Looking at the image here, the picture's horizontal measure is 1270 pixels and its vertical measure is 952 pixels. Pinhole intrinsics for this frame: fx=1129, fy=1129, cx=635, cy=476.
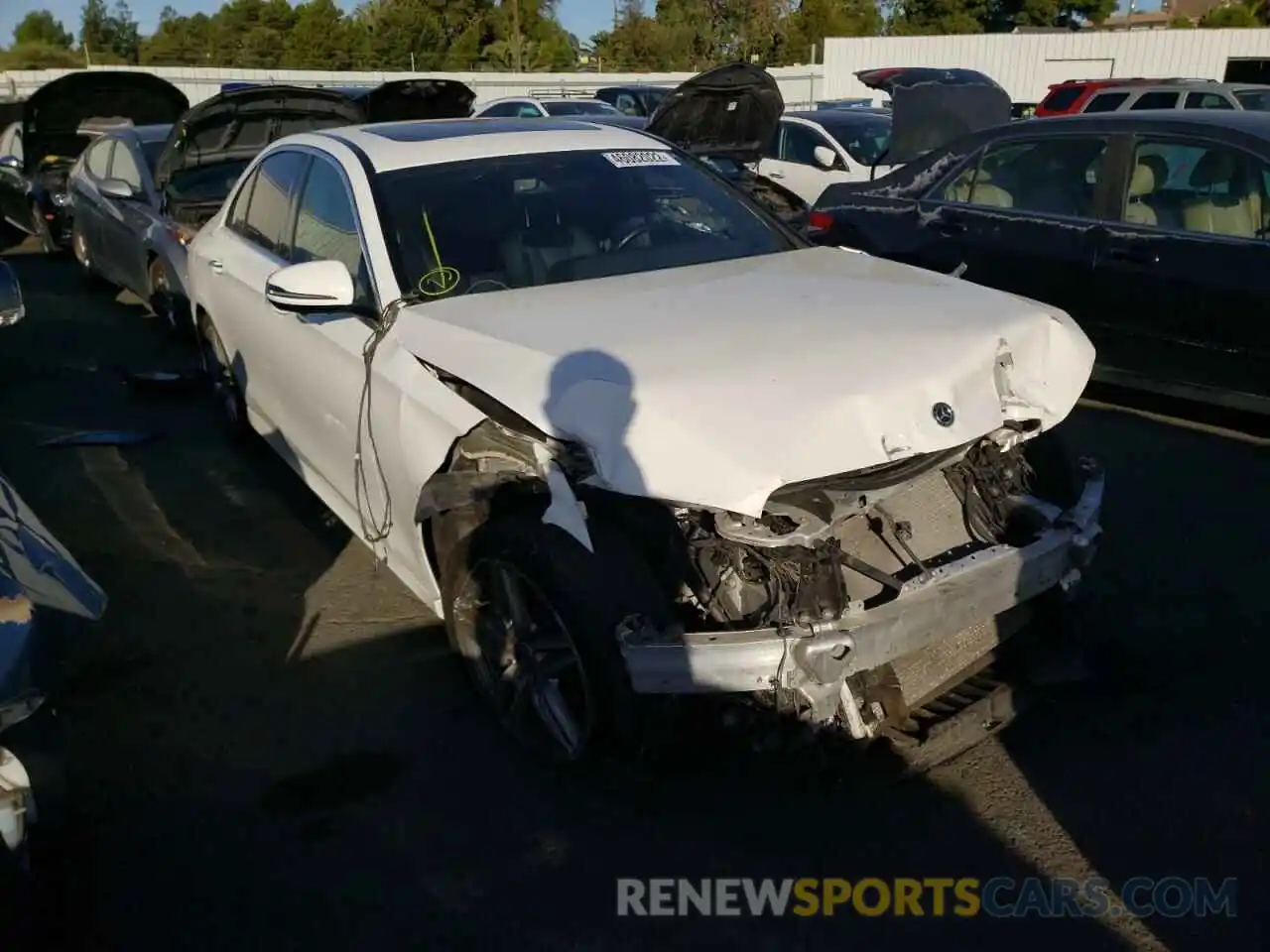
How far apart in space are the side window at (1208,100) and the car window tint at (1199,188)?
788 cm

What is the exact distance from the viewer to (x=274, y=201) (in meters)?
5.05

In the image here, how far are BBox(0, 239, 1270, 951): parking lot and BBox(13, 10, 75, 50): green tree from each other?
7034 centimetres

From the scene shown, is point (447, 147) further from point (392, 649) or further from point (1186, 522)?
point (1186, 522)

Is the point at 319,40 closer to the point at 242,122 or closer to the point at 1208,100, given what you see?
the point at 1208,100

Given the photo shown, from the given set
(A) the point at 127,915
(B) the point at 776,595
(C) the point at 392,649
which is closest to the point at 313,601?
(C) the point at 392,649

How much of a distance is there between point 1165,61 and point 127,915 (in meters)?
33.3

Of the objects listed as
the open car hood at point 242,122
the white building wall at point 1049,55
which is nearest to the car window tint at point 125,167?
the open car hood at point 242,122

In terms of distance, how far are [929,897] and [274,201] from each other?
3951mm

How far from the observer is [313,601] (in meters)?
4.55

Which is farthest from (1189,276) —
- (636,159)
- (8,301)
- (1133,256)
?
(8,301)

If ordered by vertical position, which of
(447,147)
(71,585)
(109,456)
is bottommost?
(109,456)

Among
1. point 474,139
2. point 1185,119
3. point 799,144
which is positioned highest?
point 474,139

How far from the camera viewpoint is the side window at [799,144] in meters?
12.3

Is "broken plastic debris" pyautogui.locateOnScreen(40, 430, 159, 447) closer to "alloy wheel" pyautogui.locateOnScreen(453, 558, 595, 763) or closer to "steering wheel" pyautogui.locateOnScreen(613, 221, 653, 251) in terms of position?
"steering wheel" pyautogui.locateOnScreen(613, 221, 653, 251)
